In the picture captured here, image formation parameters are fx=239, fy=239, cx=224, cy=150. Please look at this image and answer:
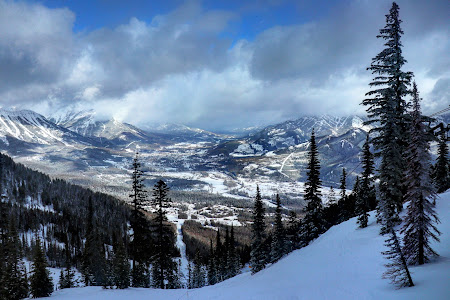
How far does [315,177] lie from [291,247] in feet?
55.6

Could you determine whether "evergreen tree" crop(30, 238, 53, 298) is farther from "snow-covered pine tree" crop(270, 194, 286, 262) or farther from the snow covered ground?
"snow-covered pine tree" crop(270, 194, 286, 262)

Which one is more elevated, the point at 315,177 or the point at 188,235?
the point at 315,177

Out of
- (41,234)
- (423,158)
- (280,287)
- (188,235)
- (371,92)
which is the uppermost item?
(371,92)

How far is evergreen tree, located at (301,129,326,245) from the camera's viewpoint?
3788 cm

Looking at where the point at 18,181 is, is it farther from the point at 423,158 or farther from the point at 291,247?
the point at 423,158

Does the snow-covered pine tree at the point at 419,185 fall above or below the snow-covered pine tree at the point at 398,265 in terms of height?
above

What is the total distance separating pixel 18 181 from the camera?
160 meters

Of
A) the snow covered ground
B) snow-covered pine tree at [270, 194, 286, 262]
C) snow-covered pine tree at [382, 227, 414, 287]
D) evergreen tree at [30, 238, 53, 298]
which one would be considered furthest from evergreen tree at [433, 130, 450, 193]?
evergreen tree at [30, 238, 53, 298]

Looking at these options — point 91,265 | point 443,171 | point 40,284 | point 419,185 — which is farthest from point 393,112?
point 91,265

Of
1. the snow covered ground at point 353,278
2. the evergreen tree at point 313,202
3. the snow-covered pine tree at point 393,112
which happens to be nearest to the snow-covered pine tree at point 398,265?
the snow covered ground at point 353,278

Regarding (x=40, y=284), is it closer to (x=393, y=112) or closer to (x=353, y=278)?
(x=353, y=278)

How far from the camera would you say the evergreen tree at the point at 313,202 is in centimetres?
3788

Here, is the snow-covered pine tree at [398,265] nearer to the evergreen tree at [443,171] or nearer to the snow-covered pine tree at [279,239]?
the snow-covered pine tree at [279,239]

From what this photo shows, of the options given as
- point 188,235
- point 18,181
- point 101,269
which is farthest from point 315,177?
point 18,181
